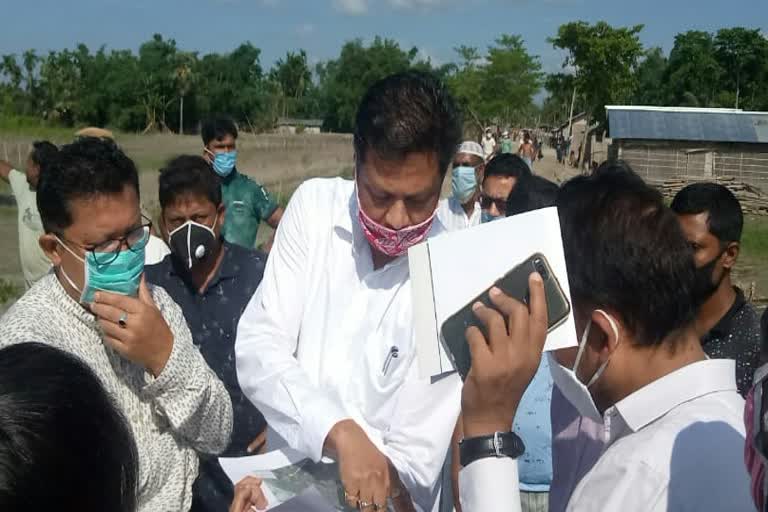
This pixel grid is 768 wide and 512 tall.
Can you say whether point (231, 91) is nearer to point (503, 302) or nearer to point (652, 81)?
point (652, 81)

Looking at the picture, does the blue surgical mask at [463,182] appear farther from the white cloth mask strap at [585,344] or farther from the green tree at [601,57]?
the green tree at [601,57]

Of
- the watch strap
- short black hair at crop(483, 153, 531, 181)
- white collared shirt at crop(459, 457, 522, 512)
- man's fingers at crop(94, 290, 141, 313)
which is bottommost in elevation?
white collared shirt at crop(459, 457, 522, 512)

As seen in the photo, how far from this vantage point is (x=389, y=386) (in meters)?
2.16

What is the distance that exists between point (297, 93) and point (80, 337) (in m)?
72.5

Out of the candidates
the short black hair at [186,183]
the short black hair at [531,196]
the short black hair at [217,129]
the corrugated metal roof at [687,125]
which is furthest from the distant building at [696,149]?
the short black hair at [186,183]

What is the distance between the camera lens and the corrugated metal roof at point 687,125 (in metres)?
23.6

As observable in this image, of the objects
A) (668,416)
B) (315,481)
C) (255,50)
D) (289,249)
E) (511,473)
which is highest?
(255,50)

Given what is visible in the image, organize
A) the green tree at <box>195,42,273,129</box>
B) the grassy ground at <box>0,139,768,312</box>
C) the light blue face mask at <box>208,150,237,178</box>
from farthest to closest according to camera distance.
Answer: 1. the green tree at <box>195,42,273,129</box>
2. the grassy ground at <box>0,139,768,312</box>
3. the light blue face mask at <box>208,150,237,178</box>

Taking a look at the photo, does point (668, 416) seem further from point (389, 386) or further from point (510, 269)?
point (389, 386)

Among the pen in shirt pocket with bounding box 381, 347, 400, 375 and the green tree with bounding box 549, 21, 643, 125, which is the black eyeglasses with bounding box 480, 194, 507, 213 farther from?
the green tree with bounding box 549, 21, 643, 125

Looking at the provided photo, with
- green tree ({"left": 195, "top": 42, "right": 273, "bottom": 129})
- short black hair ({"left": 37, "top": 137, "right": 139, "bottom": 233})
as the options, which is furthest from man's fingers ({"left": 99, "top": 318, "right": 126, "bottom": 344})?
green tree ({"left": 195, "top": 42, "right": 273, "bottom": 129})

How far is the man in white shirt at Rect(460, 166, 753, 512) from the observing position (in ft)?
5.20

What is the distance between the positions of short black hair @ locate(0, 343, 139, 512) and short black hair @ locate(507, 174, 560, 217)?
7.68 ft

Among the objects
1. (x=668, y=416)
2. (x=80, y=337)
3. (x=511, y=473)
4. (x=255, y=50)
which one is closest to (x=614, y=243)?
(x=668, y=416)
